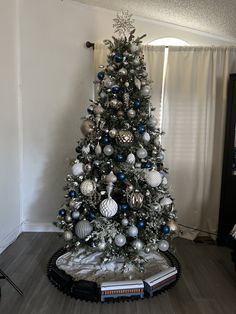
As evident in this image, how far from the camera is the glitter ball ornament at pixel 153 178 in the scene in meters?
2.29

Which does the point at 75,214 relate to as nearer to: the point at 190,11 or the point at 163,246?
the point at 163,246

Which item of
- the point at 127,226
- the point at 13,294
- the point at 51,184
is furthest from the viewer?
the point at 51,184

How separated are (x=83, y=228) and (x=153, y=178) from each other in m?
0.69

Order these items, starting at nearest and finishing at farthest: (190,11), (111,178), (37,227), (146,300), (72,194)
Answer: (146,300) < (111,178) < (72,194) < (190,11) < (37,227)

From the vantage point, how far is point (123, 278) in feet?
7.61

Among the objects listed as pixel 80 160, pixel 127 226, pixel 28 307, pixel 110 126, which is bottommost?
pixel 28 307

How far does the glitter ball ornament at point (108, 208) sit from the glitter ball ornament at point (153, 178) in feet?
1.10

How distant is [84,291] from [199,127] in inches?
83.2

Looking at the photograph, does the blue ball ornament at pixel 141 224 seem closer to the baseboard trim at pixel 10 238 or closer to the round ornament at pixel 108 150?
the round ornament at pixel 108 150

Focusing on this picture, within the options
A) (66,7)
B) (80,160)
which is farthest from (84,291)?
(66,7)

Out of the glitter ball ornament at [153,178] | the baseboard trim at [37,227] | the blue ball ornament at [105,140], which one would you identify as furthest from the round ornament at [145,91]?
the baseboard trim at [37,227]

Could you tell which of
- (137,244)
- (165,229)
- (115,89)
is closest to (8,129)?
(115,89)

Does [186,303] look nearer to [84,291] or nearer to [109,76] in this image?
[84,291]

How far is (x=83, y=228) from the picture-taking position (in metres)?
2.26
